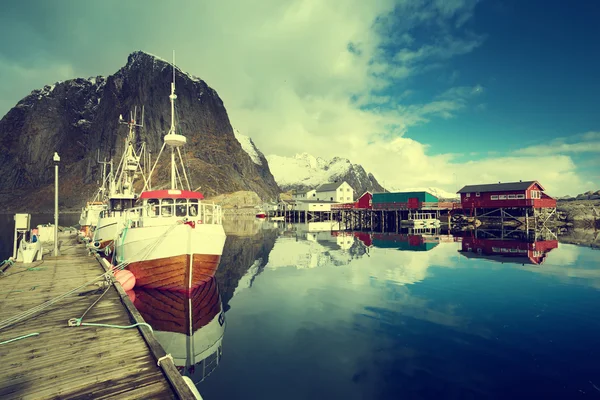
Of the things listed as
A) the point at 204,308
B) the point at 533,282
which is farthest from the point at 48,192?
the point at 533,282

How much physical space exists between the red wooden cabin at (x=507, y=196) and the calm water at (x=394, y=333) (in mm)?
42944

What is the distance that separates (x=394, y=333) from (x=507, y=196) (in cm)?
6595

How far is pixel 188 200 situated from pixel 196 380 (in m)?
11.8

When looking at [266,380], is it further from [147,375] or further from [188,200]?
[188,200]

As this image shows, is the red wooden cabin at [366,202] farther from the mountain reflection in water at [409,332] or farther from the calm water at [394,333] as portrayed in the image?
the calm water at [394,333]

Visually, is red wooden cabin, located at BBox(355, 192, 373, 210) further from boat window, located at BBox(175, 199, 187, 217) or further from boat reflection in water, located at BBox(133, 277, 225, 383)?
boat reflection in water, located at BBox(133, 277, 225, 383)

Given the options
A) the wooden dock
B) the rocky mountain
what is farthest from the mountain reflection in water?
the rocky mountain

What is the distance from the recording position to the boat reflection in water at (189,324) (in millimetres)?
10466

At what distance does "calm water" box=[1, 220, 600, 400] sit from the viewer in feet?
29.1

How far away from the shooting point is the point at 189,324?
13398mm

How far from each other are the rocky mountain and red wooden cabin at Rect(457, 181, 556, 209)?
4212 inches

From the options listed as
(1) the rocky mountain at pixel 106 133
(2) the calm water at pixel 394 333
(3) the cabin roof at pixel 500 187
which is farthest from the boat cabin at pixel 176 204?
(1) the rocky mountain at pixel 106 133

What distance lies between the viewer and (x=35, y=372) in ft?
21.9

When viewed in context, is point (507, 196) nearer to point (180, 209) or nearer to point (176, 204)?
point (180, 209)
